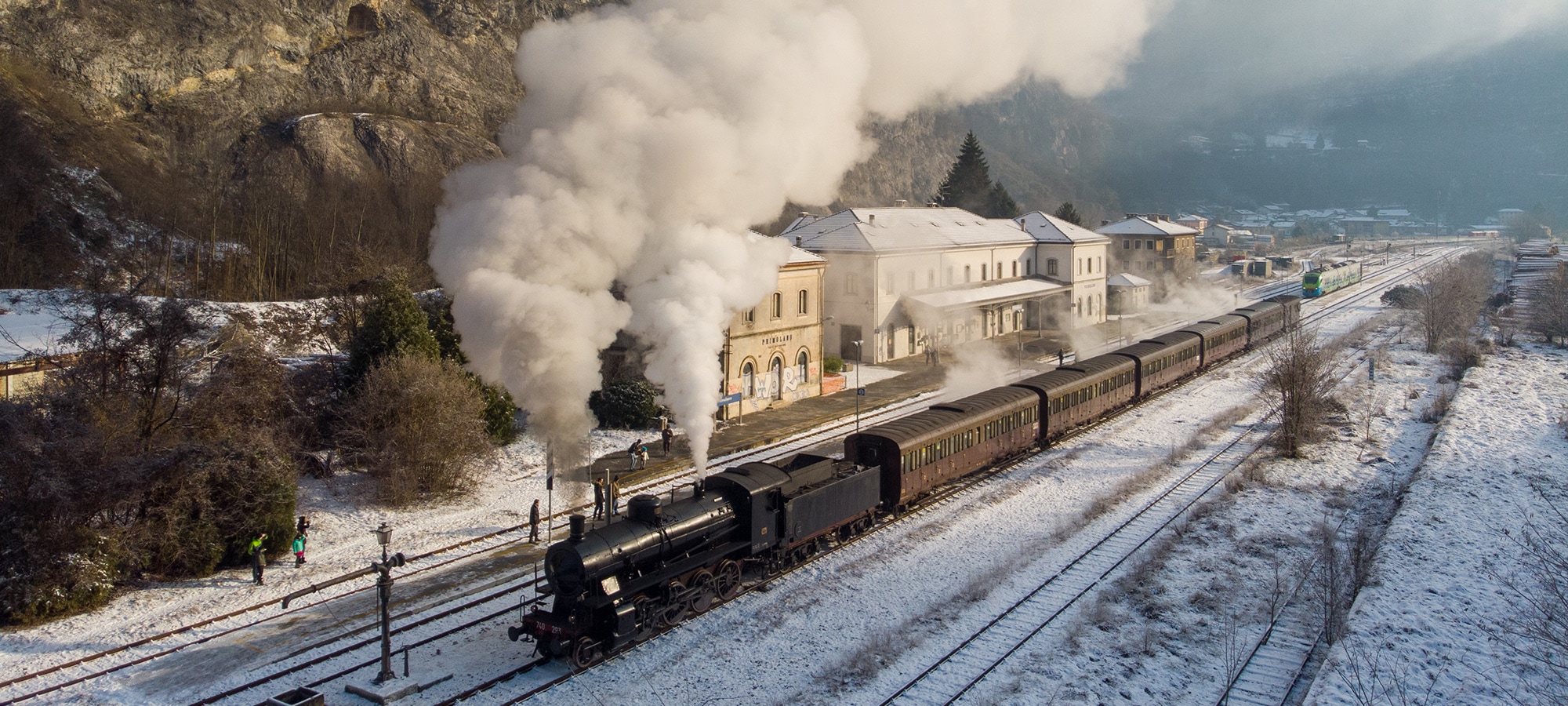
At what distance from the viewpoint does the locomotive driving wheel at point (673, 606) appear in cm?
1709

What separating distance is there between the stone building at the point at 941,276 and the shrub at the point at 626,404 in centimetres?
1419

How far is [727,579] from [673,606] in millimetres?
1604

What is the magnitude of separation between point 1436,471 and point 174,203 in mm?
56577

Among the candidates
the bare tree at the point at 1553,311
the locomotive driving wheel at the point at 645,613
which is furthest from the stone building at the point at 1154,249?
the locomotive driving wheel at the point at 645,613

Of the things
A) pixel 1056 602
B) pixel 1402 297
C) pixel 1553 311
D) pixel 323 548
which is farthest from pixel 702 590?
pixel 1402 297

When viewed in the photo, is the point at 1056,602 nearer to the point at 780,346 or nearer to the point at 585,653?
the point at 585,653

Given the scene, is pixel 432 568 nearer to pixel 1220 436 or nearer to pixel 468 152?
pixel 1220 436

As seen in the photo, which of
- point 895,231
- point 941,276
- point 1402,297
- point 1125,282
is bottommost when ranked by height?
point 1402,297

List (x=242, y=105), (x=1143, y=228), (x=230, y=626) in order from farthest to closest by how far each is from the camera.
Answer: (x=1143, y=228) → (x=242, y=105) → (x=230, y=626)

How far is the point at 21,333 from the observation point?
95.0 ft

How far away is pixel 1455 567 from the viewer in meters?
19.9

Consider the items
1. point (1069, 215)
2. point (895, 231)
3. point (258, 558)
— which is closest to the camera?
point (258, 558)

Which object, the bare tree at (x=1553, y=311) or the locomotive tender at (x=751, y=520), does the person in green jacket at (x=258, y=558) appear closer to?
the locomotive tender at (x=751, y=520)

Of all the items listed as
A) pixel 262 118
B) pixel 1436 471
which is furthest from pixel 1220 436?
pixel 262 118
